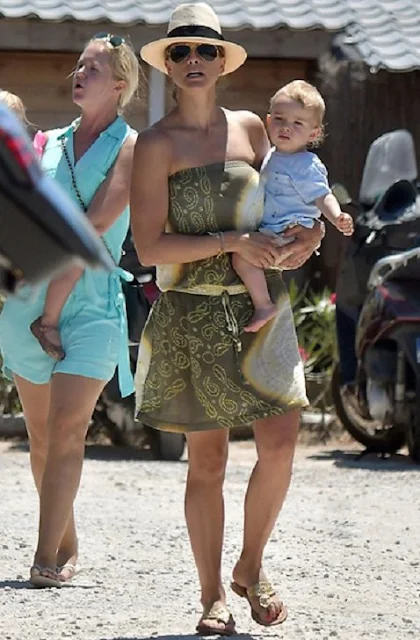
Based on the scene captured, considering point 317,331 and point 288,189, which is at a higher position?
point 288,189

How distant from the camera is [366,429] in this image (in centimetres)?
1057

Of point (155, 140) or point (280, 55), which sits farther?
point (280, 55)

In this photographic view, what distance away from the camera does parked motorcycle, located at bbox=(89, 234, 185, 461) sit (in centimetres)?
991

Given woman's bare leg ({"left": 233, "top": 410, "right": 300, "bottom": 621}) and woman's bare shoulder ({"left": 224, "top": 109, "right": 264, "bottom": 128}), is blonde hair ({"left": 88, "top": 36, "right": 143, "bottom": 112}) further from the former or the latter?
woman's bare leg ({"left": 233, "top": 410, "right": 300, "bottom": 621})

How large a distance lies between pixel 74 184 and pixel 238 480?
11.8ft

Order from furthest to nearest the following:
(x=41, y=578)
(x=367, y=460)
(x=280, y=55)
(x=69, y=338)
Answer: (x=280, y=55)
(x=367, y=460)
(x=69, y=338)
(x=41, y=578)

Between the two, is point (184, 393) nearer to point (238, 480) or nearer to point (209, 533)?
point (209, 533)

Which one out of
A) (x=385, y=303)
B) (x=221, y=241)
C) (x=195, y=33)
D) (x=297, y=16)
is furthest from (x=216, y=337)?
(x=297, y=16)

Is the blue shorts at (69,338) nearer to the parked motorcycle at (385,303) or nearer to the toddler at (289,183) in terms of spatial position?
the toddler at (289,183)

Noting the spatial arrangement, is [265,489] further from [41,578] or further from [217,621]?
[41,578]

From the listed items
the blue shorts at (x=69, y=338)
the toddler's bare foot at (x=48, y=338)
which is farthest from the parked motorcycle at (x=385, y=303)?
the toddler's bare foot at (x=48, y=338)

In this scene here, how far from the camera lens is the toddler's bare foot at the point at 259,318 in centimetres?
525

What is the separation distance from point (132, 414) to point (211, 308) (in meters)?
5.20

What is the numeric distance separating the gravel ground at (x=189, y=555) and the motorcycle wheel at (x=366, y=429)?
0.13 meters
